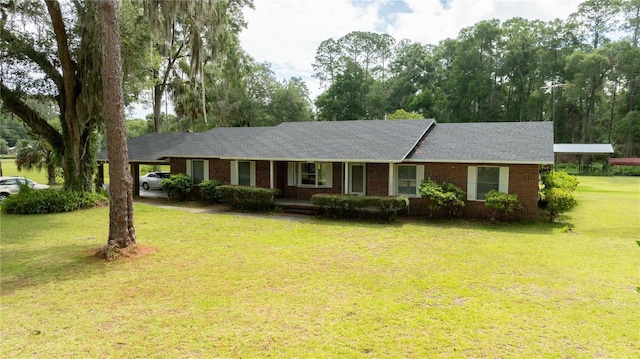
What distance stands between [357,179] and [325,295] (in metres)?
10.2

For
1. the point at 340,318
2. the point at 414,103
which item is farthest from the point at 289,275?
the point at 414,103

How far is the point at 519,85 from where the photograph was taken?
5100 centimetres

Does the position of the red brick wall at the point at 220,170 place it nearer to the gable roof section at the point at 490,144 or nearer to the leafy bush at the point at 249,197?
the leafy bush at the point at 249,197

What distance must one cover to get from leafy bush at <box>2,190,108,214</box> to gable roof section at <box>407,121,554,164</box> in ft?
47.4

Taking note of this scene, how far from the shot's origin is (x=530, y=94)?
1997 inches

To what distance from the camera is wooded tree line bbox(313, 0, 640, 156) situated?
161 ft

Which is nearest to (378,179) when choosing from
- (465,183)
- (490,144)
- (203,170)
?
(465,183)

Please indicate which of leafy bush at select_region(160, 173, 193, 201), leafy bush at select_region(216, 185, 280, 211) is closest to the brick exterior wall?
leafy bush at select_region(160, 173, 193, 201)

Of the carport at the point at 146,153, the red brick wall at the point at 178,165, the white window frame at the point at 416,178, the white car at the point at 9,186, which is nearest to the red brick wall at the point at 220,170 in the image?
the red brick wall at the point at 178,165

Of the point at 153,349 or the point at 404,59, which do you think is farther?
the point at 404,59

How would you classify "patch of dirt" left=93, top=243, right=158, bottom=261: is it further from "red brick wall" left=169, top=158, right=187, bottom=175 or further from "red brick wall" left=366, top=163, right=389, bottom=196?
"red brick wall" left=169, top=158, right=187, bottom=175

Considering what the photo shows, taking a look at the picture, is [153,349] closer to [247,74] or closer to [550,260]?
[550,260]

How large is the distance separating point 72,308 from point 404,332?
5.32 meters

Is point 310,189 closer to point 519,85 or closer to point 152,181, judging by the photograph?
point 152,181
